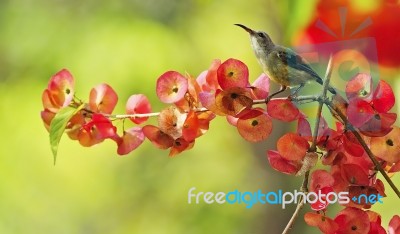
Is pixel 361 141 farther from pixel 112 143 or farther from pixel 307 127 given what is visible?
pixel 112 143

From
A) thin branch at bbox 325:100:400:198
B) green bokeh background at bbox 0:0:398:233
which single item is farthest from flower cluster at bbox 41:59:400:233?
green bokeh background at bbox 0:0:398:233

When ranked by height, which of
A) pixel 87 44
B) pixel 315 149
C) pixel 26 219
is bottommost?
pixel 315 149

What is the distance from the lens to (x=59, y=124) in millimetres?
300

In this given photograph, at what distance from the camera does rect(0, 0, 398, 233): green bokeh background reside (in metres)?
0.98

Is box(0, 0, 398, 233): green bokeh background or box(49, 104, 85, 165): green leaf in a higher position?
box(0, 0, 398, 233): green bokeh background

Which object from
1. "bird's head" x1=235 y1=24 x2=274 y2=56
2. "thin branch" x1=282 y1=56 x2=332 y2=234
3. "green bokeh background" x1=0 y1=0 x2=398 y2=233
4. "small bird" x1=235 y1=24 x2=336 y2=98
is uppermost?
"green bokeh background" x1=0 y1=0 x2=398 y2=233

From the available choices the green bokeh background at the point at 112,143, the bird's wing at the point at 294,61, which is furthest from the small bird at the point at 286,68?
the green bokeh background at the point at 112,143

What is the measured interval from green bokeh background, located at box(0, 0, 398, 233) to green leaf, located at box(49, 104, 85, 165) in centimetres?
64

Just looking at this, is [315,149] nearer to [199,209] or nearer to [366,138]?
[366,138]

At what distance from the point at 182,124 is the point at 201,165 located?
0.78m

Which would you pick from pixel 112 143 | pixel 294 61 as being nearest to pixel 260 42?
pixel 294 61

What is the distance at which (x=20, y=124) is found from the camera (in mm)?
982

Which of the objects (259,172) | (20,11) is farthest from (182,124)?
(20,11)

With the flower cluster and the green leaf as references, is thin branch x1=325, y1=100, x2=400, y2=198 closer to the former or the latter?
the flower cluster
